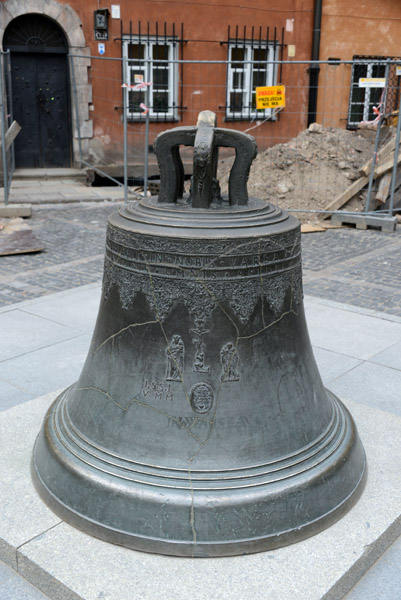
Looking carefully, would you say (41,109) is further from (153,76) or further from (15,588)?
(15,588)

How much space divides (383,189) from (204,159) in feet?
28.7

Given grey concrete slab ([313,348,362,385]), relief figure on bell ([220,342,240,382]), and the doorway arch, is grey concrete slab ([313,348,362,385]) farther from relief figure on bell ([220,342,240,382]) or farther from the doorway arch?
the doorway arch

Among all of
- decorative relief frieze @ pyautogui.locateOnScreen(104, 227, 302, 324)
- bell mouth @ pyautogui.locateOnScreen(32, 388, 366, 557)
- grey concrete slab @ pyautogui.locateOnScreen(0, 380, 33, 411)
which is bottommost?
grey concrete slab @ pyautogui.locateOnScreen(0, 380, 33, 411)

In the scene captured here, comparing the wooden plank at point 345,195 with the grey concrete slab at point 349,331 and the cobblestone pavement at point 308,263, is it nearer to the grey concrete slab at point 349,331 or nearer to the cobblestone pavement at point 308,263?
the cobblestone pavement at point 308,263

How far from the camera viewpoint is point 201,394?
2.58 m

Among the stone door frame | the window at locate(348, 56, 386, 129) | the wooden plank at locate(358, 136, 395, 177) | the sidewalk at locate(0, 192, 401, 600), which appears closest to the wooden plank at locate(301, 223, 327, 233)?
the sidewalk at locate(0, 192, 401, 600)

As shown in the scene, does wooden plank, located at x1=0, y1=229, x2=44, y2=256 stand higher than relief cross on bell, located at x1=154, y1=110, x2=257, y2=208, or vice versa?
relief cross on bell, located at x1=154, y1=110, x2=257, y2=208

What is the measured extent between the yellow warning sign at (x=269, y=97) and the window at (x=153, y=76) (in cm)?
412

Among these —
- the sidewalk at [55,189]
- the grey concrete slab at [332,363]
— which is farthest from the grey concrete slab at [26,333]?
the sidewalk at [55,189]

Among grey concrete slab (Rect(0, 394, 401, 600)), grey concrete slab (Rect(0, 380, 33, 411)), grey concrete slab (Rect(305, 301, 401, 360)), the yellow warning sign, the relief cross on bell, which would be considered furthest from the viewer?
the yellow warning sign

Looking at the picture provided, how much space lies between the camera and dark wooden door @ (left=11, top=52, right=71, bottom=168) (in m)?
14.0

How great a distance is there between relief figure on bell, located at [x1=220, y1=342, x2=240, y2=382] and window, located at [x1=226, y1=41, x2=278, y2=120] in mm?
13761

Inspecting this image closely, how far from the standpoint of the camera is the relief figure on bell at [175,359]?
101 inches

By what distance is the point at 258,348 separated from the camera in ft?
8.63
